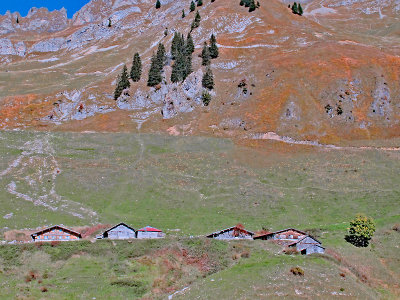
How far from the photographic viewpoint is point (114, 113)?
382 ft

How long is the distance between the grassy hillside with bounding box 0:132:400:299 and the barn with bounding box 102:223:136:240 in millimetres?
4437

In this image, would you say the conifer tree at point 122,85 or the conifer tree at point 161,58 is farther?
the conifer tree at point 161,58

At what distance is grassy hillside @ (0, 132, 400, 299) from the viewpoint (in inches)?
1754

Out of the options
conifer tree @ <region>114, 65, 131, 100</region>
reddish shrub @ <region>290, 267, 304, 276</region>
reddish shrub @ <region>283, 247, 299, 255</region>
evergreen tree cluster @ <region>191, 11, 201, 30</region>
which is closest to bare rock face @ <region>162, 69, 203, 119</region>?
conifer tree @ <region>114, 65, 131, 100</region>

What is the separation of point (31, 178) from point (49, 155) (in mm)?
11371

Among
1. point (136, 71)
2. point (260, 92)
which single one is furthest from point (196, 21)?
point (260, 92)

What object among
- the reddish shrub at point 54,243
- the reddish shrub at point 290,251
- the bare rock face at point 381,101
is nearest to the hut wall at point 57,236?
the reddish shrub at point 54,243

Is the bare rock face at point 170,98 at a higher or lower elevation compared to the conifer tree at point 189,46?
lower

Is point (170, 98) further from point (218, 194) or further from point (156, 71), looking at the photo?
point (218, 194)

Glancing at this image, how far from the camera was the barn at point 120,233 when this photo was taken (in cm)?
5253

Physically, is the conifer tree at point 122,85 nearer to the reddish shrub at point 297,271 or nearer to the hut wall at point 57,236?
the hut wall at point 57,236

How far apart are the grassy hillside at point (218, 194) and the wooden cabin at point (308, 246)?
5.24 feet

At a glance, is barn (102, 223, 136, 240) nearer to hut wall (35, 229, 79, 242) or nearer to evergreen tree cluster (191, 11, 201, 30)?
hut wall (35, 229, 79, 242)

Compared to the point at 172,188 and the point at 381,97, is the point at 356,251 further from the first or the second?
the point at 381,97
